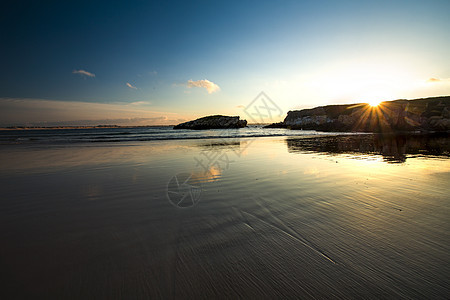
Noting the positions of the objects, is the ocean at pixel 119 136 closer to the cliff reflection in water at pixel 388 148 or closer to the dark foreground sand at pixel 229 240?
the cliff reflection in water at pixel 388 148

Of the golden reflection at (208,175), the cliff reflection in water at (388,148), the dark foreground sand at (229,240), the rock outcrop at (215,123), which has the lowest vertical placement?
the dark foreground sand at (229,240)

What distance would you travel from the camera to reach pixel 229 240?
2.71 metres

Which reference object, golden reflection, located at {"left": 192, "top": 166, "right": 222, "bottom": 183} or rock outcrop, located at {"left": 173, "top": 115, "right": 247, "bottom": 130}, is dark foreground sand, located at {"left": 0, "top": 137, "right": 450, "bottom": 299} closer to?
golden reflection, located at {"left": 192, "top": 166, "right": 222, "bottom": 183}

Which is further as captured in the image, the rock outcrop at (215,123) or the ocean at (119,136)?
the rock outcrop at (215,123)

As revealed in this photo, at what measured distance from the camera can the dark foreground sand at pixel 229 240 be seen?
1906 mm

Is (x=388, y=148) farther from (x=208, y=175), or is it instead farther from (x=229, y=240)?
(x=229, y=240)

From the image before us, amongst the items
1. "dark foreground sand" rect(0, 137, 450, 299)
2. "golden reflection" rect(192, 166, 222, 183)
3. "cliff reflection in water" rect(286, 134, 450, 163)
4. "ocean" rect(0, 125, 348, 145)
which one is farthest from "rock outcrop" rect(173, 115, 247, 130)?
"dark foreground sand" rect(0, 137, 450, 299)

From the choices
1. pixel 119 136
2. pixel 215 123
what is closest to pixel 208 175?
pixel 119 136

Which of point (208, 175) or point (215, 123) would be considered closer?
point (208, 175)

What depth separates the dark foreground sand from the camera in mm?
1906

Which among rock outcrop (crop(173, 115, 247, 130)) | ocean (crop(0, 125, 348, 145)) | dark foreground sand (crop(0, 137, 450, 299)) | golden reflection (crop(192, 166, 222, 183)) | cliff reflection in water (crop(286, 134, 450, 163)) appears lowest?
dark foreground sand (crop(0, 137, 450, 299))

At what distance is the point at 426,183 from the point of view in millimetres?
5207

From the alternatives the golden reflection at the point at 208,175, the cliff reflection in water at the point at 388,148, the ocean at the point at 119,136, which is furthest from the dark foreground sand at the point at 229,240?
the ocean at the point at 119,136

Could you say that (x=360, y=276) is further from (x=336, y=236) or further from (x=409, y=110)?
(x=409, y=110)
